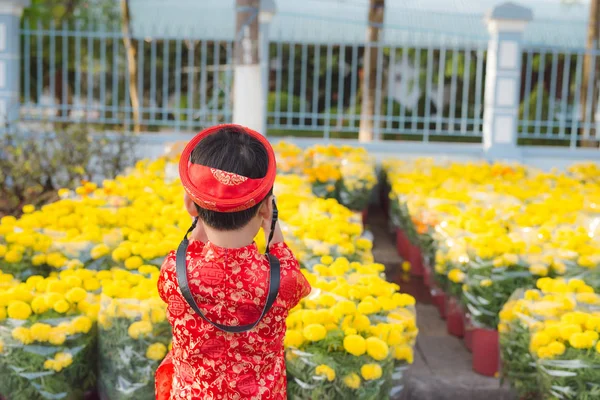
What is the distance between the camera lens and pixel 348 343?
7.02 ft

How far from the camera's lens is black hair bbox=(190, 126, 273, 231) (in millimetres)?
1663

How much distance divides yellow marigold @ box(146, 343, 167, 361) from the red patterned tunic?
41 centimetres

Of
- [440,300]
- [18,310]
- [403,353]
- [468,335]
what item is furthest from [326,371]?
[440,300]

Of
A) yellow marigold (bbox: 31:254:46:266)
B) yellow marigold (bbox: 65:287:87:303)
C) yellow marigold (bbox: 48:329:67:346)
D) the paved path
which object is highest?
yellow marigold (bbox: 65:287:87:303)

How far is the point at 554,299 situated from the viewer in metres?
2.62

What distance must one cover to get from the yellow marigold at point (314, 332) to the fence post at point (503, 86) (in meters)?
6.08

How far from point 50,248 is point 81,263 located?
0.18 meters

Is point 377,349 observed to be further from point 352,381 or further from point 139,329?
point 139,329

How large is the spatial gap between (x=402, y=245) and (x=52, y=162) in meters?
2.99

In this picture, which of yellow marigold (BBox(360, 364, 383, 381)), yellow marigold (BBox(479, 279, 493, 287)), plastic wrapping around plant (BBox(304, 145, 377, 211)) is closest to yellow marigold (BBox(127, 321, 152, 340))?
yellow marigold (BBox(360, 364, 383, 381))

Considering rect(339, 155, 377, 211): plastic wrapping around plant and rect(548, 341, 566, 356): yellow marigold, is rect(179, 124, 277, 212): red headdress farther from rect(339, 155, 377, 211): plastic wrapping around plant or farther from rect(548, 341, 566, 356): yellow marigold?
rect(339, 155, 377, 211): plastic wrapping around plant

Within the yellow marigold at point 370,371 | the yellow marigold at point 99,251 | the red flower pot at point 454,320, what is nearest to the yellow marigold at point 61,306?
the yellow marigold at point 99,251

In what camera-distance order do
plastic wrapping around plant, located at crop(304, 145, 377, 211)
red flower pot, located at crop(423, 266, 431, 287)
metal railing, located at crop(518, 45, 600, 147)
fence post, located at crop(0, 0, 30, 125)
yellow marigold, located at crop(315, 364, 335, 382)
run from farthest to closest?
metal railing, located at crop(518, 45, 600, 147), fence post, located at crop(0, 0, 30, 125), plastic wrapping around plant, located at crop(304, 145, 377, 211), red flower pot, located at crop(423, 266, 431, 287), yellow marigold, located at crop(315, 364, 335, 382)

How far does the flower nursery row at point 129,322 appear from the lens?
2.18 meters
